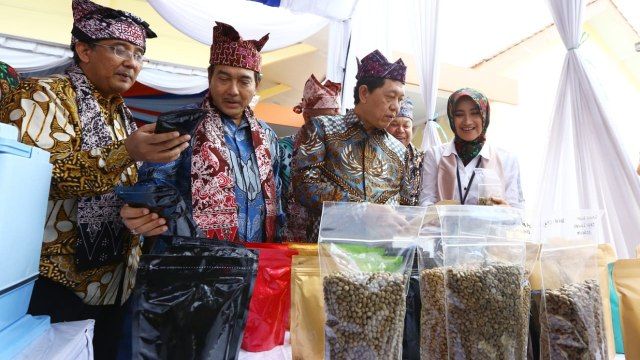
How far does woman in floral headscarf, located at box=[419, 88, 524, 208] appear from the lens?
178 cm

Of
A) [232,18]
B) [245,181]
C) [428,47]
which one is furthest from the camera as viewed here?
[232,18]

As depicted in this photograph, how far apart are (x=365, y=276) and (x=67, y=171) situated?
0.69 metres

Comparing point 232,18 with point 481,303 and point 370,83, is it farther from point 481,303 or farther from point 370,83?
point 481,303

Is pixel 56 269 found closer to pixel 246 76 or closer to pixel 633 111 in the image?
pixel 246 76

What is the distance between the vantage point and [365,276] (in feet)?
2.44

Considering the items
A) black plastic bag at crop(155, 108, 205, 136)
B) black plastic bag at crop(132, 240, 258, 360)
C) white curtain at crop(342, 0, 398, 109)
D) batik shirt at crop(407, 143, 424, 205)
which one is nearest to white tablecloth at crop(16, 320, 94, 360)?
black plastic bag at crop(132, 240, 258, 360)

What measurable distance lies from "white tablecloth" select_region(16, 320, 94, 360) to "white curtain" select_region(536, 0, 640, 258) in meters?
1.54

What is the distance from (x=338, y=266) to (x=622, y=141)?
136 cm

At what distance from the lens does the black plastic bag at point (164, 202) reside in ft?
2.55

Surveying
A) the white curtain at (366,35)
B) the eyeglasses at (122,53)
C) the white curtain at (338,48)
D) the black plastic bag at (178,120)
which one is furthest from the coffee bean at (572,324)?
the white curtain at (338,48)

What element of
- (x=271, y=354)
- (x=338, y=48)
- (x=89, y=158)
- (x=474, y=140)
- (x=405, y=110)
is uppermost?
(x=338, y=48)

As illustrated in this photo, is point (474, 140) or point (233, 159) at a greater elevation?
point (474, 140)

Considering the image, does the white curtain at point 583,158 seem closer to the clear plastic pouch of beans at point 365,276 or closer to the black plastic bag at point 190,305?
the clear plastic pouch of beans at point 365,276

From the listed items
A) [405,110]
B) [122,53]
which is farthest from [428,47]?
[122,53]
